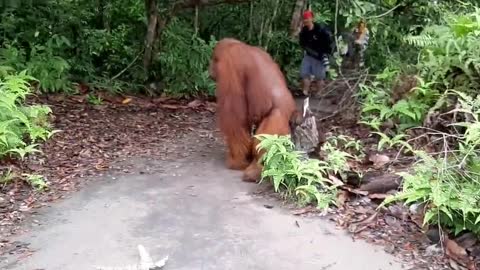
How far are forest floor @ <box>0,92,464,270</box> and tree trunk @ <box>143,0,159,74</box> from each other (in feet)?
9.35

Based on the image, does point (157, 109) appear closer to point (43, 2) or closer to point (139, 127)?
point (139, 127)

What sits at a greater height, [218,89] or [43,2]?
[43,2]

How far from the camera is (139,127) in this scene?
7.67m

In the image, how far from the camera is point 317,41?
397 inches

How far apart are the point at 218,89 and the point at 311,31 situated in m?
4.24

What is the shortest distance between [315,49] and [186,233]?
6112 millimetres

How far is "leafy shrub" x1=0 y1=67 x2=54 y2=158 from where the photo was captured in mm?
5641

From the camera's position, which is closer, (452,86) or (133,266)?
(133,266)

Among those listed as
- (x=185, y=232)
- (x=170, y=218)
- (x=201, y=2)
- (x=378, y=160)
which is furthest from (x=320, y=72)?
(x=185, y=232)

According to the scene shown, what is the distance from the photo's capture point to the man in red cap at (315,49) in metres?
10.1

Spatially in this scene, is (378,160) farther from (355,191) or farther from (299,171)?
(299,171)

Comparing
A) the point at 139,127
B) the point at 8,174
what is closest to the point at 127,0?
the point at 139,127

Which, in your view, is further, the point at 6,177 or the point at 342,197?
the point at 6,177

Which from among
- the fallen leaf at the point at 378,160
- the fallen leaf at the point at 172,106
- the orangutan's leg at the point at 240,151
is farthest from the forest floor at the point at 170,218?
the fallen leaf at the point at 172,106
